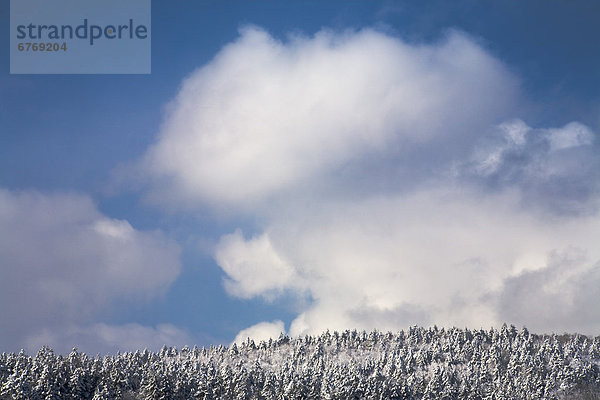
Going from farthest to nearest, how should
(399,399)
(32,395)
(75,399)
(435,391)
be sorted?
1. (435,391)
2. (399,399)
3. (75,399)
4. (32,395)

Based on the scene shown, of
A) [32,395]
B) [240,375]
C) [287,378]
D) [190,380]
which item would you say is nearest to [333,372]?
[287,378]

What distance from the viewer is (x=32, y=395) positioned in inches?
5448

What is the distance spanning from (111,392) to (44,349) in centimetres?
4278

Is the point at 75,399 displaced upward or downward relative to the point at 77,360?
downward

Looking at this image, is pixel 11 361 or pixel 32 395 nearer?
pixel 32 395

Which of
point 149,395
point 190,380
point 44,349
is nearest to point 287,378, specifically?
point 190,380

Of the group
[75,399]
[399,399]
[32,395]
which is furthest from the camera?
[399,399]

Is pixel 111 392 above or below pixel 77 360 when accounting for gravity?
below

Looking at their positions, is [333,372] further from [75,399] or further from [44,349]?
[44,349]

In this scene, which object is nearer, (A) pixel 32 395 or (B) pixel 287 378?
(A) pixel 32 395

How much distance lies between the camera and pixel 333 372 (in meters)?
177

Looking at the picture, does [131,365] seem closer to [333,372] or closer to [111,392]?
[111,392]

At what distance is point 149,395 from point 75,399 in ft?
65.3

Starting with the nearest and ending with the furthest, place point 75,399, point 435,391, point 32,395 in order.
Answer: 1. point 32,395
2. point 75,399
3. point 435,391
